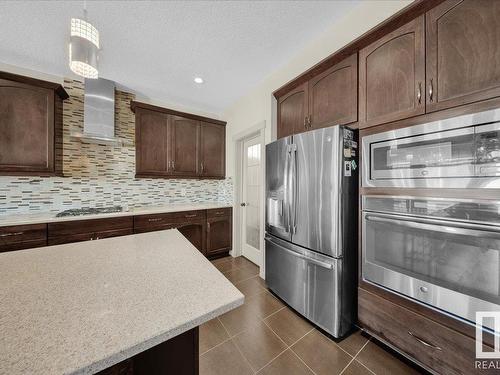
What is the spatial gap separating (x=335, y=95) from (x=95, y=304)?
201cm

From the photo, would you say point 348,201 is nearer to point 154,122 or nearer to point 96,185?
point 154,122

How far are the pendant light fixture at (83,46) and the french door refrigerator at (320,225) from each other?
1.53 meters

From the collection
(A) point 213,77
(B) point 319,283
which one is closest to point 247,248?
(B) point 319,283

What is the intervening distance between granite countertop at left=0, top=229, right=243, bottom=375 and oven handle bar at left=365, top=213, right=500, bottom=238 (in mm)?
1200

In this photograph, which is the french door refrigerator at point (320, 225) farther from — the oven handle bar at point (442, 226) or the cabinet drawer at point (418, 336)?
the oven handle bar at point (442, 226)

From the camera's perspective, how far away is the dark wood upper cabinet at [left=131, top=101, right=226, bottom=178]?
2.75 metres

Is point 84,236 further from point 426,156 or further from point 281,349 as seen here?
point 426,156

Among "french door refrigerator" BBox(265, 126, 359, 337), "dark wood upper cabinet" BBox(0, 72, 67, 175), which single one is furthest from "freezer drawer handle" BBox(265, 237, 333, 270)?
"dark wood upper cabinet" BBox(0, 72, 67, 175)

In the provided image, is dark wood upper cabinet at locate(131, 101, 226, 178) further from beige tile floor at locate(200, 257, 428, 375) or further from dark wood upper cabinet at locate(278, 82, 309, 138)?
beige tile floor at locate(200, 257, 428, 375)

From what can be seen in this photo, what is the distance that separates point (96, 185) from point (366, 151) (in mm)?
3320

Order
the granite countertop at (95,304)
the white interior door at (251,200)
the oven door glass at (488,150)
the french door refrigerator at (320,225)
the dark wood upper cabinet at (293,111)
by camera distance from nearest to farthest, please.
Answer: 1. the granite countertop at (95,304)
2. the oven door glass at (488,150)
3. the french door refrigerator at (320,225)
4. the dark wood upper cabinet at (293,111)
5. the white interior door at (251,200)

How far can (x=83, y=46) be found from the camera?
104cm

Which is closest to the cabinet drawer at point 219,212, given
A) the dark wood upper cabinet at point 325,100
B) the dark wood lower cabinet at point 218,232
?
the dark wood lower cabinet at point 218,232

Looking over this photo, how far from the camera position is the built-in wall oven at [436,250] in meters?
0.97
